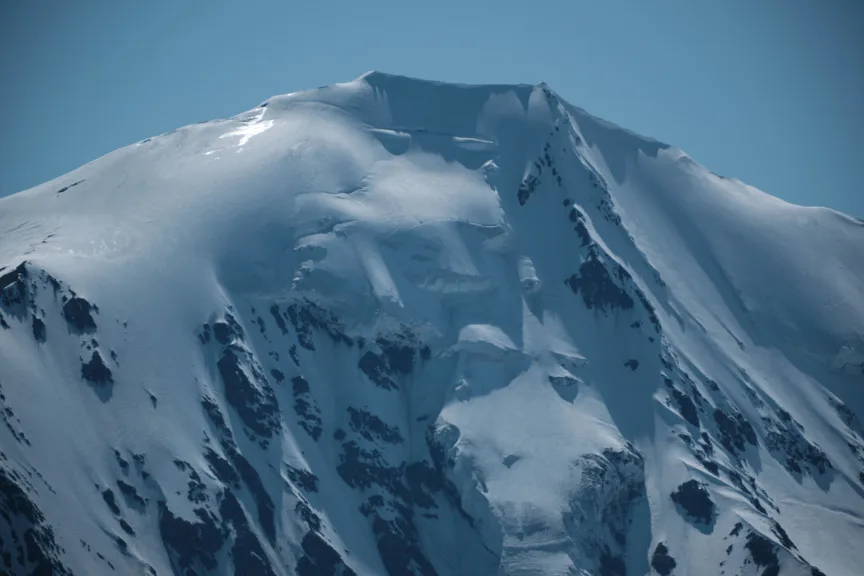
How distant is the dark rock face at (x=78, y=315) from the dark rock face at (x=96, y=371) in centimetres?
418

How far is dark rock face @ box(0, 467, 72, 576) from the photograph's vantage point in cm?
14925

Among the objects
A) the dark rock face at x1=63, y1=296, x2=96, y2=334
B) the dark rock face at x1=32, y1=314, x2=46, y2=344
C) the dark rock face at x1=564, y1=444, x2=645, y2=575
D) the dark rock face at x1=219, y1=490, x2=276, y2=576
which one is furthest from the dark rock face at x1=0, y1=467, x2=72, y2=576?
the dark rock face at x1=564, y1=444, x2=645, y2=575

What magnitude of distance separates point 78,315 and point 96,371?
8.26m

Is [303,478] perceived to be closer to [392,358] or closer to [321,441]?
[321,441]

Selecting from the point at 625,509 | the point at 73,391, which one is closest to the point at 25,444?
the point at 73,391

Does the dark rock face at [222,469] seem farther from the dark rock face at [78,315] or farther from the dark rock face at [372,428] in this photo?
the dark rock face at [78,315]

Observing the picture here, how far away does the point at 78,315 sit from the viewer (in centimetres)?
17712

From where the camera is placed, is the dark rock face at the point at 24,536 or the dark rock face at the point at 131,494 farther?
the dark rock face at the point at 131,494

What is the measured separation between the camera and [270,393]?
7323 inches

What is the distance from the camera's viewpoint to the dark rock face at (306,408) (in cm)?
18588

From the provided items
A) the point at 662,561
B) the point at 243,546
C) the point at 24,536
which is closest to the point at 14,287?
the point at 24,536

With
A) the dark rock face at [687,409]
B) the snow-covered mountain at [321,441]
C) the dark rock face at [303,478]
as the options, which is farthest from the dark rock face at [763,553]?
the dark rock face at [303,478]

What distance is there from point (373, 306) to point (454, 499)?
30.6m

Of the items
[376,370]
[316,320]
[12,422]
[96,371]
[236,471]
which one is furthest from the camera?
[316,320]
